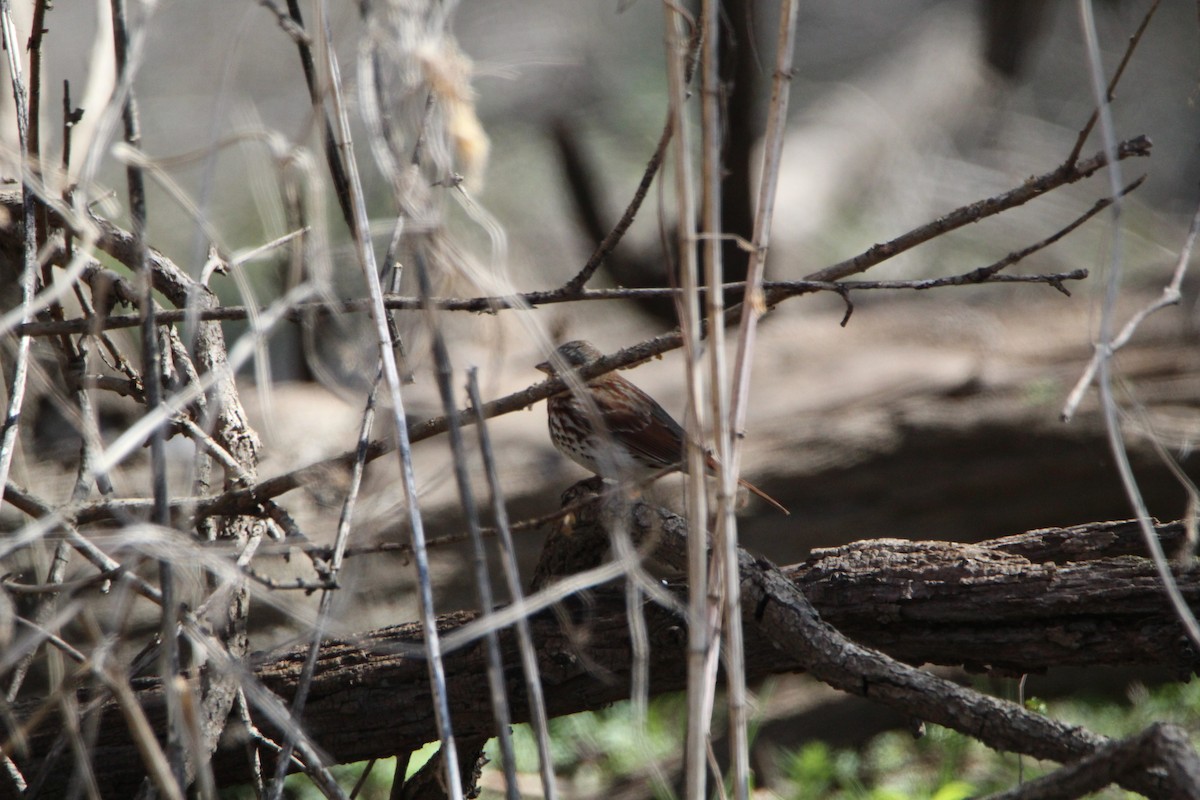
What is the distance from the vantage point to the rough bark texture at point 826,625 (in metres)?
2.19

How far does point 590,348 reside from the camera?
442 centimetres

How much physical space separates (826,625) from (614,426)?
2.51m

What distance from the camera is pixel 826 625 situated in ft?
6.86

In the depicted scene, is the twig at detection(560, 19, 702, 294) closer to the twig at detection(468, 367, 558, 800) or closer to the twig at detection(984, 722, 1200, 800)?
the twig at detection(468, 367, 558, 800)

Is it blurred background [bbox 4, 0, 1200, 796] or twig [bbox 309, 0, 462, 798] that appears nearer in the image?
twig [bbox 309, 0, 462, 798]

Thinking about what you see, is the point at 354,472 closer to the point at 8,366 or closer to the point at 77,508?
the point at 77,508

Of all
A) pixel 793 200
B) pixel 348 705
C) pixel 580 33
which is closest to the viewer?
pixel 348 705

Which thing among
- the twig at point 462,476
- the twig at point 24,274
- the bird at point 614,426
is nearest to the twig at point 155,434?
the twig at point 24,274

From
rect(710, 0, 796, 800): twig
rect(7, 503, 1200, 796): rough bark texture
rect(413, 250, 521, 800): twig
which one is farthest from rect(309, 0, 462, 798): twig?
rect(7, 503, 1200, 796): rough bark texture

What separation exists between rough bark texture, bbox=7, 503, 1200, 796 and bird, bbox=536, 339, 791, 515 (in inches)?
54.9

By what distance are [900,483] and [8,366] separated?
4384 millimetres

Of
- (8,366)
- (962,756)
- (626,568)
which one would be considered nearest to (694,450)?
(626,568)

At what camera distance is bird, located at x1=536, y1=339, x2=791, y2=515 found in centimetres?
413

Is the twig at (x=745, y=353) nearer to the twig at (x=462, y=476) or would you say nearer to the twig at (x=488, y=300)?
the twig at (x=488, y=300)
